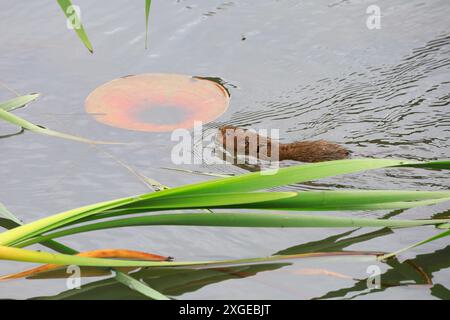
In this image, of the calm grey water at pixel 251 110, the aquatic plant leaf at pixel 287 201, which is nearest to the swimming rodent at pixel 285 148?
the calm grey water at pixel 251 110

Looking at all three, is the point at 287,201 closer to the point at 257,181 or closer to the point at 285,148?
the point at 257,181

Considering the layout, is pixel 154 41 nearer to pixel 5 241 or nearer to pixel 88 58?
pixel 88 58

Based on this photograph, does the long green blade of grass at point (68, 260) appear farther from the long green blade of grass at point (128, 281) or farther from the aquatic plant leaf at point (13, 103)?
the aquatic plant leaf at point (13, 103)

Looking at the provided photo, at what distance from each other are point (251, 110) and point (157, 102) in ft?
1.62

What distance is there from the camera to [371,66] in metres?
4.11

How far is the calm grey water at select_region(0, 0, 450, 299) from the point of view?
2.53m

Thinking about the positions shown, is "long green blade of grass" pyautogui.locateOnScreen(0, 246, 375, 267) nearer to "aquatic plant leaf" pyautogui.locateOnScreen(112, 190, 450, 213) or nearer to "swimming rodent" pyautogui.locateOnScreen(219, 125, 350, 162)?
"aquatic plant leaf" pyautogui.locateOnScreen(112, 190, 450, 213)

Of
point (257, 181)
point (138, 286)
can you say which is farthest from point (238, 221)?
point (138, 286)

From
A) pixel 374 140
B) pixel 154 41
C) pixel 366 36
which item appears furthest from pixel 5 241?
pixel 366 36

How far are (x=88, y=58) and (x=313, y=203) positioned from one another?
227cm

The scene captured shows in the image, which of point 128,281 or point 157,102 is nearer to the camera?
point 128,281

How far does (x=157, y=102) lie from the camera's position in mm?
3777

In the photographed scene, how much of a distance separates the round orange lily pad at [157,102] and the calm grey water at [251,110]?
0.07 meters

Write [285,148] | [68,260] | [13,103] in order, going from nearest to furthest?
[68,260]
[13,103]
[285,148]
